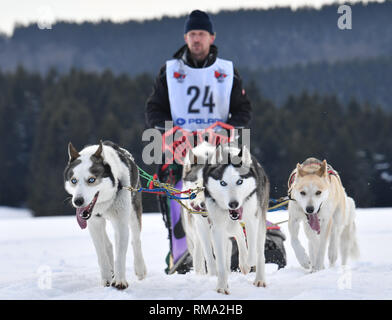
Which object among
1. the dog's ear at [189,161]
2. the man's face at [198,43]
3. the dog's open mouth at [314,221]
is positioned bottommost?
the dog's open mouth at [314,221]

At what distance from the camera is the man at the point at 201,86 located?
404 cm

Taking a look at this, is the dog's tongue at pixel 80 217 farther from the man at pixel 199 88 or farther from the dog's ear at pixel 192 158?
the man at pixel 199 88

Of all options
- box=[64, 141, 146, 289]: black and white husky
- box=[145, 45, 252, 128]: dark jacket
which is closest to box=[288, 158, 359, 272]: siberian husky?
box=[145, 45, 252, 128]: dark jacket

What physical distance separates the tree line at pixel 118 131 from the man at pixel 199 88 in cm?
1922

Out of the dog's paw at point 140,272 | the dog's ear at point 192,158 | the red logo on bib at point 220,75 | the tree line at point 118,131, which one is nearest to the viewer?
the dog's ear at point 192,158

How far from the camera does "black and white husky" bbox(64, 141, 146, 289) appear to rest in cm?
292

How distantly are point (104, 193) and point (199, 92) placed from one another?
130 cm

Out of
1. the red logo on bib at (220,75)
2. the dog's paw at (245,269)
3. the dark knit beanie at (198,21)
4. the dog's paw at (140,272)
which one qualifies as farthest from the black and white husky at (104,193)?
the dark knit beanie at (198,21)

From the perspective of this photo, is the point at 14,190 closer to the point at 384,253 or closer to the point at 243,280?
the point at 384,253

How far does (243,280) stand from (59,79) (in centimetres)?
3337

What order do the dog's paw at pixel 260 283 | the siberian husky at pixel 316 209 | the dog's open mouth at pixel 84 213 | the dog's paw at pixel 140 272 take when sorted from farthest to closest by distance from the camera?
the siberian husky at pixel 316 209, the dog's paw at pixel 140 272, the dog's paw at pixel 260 283, the dog's open mouth at pixel 84 213

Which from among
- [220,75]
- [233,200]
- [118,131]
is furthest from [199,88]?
[118,131]

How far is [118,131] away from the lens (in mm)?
28703

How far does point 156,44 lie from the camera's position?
6806cm
